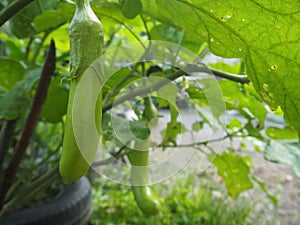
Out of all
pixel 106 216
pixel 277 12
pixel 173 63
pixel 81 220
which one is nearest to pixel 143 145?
pixel 173 63

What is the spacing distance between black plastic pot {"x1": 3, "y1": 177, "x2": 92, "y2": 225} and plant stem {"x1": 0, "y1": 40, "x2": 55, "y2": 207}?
114 mm

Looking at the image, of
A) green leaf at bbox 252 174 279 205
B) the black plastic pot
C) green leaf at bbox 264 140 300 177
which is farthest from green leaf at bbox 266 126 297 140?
the black plastic pot

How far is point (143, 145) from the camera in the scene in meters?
A: 0.43

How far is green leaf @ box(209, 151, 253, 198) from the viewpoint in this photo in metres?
0.67

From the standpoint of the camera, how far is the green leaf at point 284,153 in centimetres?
59

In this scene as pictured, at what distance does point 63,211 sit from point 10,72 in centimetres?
27

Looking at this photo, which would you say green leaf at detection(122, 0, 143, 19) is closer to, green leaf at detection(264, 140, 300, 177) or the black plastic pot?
green leaf at detection(264, 140, 300, 177)

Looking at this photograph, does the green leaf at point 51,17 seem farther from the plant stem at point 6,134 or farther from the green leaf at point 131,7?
the plant stem at point 6,134

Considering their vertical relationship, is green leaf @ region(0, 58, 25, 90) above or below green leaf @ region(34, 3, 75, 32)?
below

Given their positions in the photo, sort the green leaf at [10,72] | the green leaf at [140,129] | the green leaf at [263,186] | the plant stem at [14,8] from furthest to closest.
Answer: the green leaf at [263,186] < the green leaf at [10,72] < the green leaf at [140,129] < the plant stem at [14,8]

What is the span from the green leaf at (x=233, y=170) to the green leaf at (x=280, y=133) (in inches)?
3.0

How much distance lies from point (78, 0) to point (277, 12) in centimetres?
14

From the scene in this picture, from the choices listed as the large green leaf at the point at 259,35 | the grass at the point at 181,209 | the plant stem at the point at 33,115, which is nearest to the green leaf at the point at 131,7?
the large green leaf at the point at 259,35

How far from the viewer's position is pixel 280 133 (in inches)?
23.9
